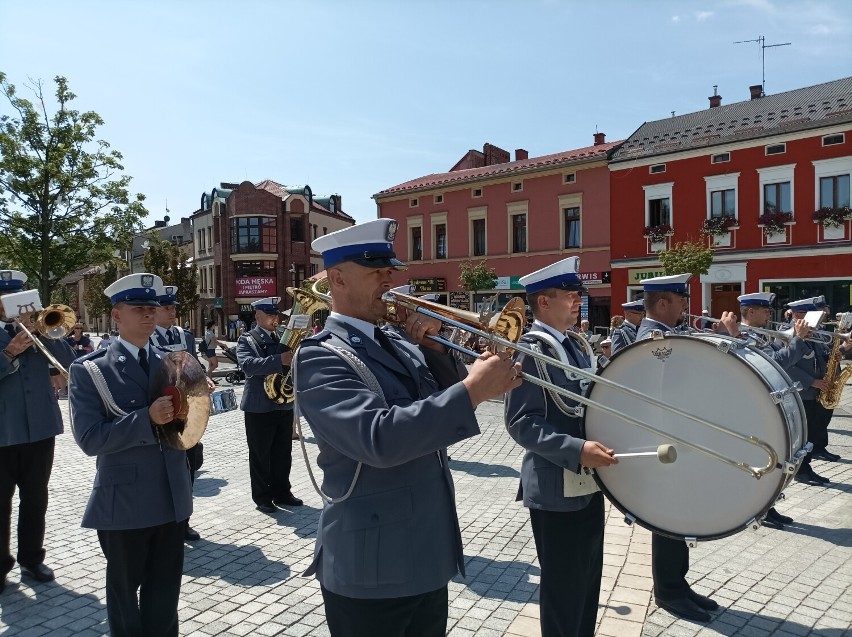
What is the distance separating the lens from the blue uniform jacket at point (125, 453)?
131 inches

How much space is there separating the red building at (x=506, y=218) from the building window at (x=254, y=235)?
12.9 meters

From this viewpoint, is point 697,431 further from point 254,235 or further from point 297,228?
point 297,228

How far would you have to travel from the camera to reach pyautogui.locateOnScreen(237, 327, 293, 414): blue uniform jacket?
22.0 feet

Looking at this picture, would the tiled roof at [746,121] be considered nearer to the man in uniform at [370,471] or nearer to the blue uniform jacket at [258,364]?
the blue uniform jacket at [258,364]

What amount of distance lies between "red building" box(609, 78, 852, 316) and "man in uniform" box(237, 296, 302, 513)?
2280 centimetres

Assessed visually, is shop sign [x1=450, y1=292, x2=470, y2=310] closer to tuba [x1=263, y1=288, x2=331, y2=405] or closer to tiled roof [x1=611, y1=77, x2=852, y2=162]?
tiled roof [x1=611, y1=77, x2=852, y2=162]

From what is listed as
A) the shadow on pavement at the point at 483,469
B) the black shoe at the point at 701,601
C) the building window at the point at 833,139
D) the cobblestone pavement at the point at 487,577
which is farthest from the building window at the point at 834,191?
the black shoe at the point at 701,601

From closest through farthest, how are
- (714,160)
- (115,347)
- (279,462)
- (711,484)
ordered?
1. (711,484)
2. (115,347)
3. (279,462)
4. (714,160)

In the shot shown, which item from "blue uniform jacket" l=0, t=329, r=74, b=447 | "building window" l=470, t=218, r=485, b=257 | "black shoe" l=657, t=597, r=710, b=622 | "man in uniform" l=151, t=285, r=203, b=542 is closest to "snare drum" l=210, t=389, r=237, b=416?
"man in uniform" l=151, t=285, r=203, b=542

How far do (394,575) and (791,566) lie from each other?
13.6 feet

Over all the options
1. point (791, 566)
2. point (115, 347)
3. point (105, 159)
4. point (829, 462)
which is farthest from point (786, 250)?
point (115, 347)

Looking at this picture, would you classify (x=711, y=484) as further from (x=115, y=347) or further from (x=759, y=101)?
(x=759, y=101)

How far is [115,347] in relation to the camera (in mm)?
3680

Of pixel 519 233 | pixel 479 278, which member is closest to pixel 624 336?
pixel 479 278
